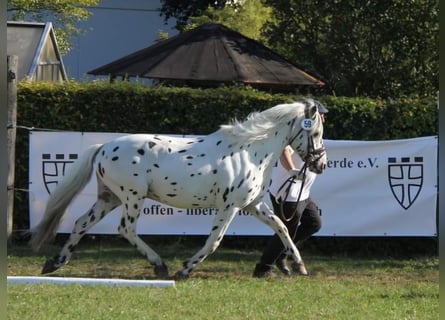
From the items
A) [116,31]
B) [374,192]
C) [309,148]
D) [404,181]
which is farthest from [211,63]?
[116,31]

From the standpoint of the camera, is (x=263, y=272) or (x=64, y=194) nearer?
(x=64, y=194)

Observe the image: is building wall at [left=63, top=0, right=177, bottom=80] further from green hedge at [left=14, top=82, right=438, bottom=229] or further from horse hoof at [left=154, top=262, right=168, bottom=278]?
horse hoof at [left=154, top=262, right=168, bottom=278]

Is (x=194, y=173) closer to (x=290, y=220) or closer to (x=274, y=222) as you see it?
(x=274, y=222)

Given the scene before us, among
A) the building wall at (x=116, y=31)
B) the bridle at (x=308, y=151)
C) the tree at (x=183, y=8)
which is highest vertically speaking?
the bridle at (x=308, y=151)

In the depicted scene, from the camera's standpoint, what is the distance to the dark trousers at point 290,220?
868 centimetres

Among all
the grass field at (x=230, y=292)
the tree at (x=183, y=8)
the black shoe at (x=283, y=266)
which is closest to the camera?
the grass field at (x=230, y=292)

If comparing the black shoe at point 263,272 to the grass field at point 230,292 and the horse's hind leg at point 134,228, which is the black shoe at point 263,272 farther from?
the horse's hind leg at point 134,228

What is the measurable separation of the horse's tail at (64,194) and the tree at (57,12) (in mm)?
15136

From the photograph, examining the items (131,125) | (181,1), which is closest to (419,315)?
(131,125)

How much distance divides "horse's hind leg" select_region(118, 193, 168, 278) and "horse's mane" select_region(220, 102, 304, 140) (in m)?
1.16

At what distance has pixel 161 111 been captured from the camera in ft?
35.9

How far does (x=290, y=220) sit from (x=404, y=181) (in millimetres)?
2657

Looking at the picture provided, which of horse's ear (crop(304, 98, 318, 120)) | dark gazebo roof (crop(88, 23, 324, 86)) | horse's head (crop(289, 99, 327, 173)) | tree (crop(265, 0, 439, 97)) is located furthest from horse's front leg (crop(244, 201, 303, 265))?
tree (crop(265, 0, 439, 97))

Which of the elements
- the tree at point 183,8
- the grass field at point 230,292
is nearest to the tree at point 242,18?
the tree at point 183,8
